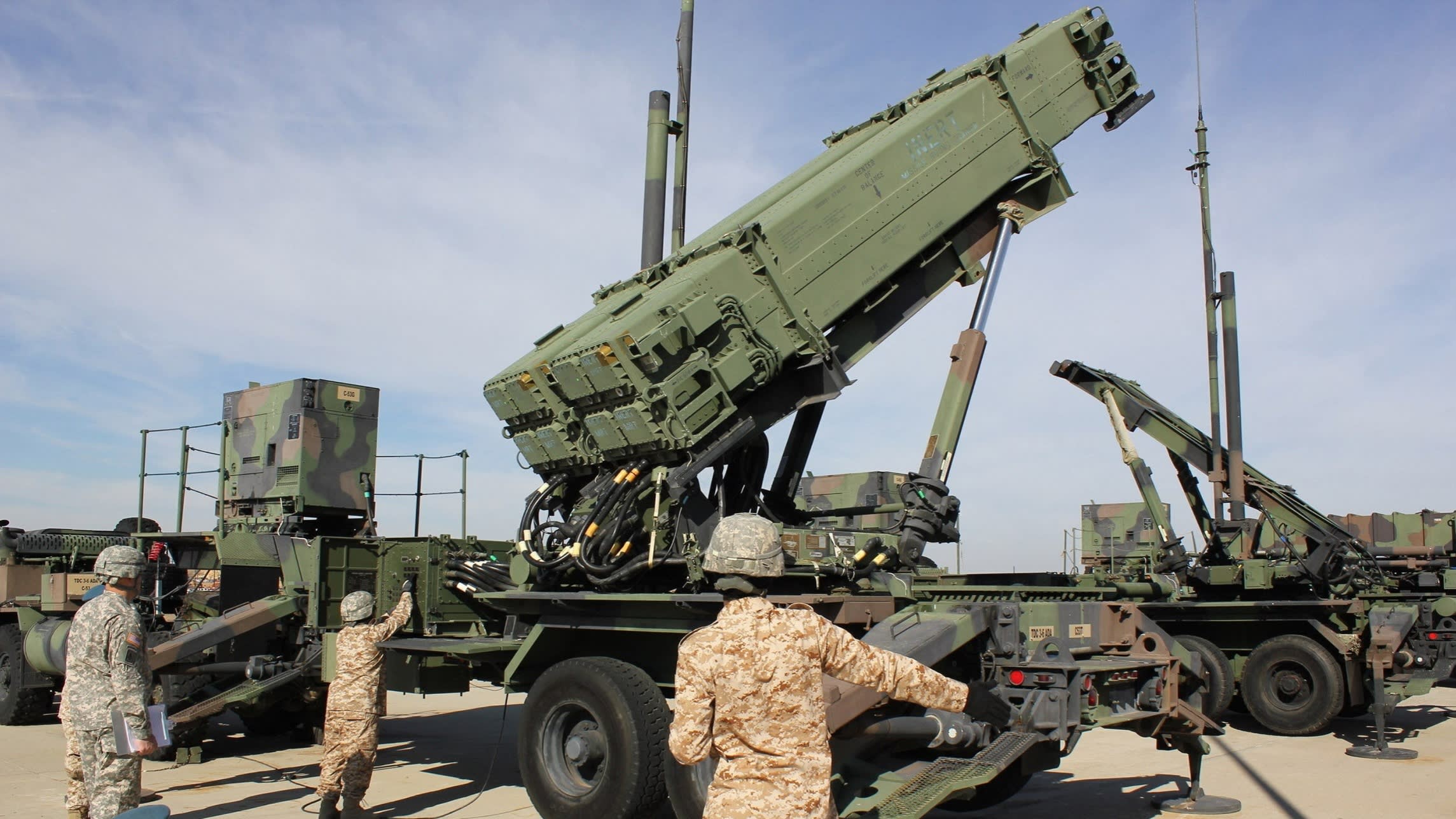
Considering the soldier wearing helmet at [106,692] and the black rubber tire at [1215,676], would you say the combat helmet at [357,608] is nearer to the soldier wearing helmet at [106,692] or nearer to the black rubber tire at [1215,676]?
the soldier wearing helmet at [106,692]

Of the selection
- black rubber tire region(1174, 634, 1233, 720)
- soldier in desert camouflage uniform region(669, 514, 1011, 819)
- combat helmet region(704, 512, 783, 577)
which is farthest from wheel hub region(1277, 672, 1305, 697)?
combat helmet region(704, 512, 783, 577)

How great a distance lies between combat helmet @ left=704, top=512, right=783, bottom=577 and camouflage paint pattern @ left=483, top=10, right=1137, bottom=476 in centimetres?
301

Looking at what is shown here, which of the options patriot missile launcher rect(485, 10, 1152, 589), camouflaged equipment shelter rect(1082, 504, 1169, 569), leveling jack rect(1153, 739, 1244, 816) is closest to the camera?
patriot missile launcher rect(485, 10, 1152, 589)

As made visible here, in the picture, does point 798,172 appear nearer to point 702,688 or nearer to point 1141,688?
point 1141,688

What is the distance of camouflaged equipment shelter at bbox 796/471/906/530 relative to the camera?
10477 mm

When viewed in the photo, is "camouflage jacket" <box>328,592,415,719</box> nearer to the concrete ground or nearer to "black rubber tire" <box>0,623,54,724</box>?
the concrete ground

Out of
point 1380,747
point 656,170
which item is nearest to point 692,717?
point 656,170

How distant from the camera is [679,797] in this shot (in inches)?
197

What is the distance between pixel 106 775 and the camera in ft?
16.2

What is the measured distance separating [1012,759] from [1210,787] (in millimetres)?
3453

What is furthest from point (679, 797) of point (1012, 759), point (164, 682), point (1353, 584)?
point (1353, 584)

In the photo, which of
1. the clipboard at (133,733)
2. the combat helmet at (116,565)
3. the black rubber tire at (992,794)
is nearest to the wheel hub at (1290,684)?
the black rubber tire at (992,794)

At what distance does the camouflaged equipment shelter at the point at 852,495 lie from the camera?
10.5m

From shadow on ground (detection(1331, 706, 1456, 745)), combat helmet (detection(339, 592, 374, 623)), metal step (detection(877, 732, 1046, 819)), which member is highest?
combat helmet (detection(339, 592, 374, 623))
